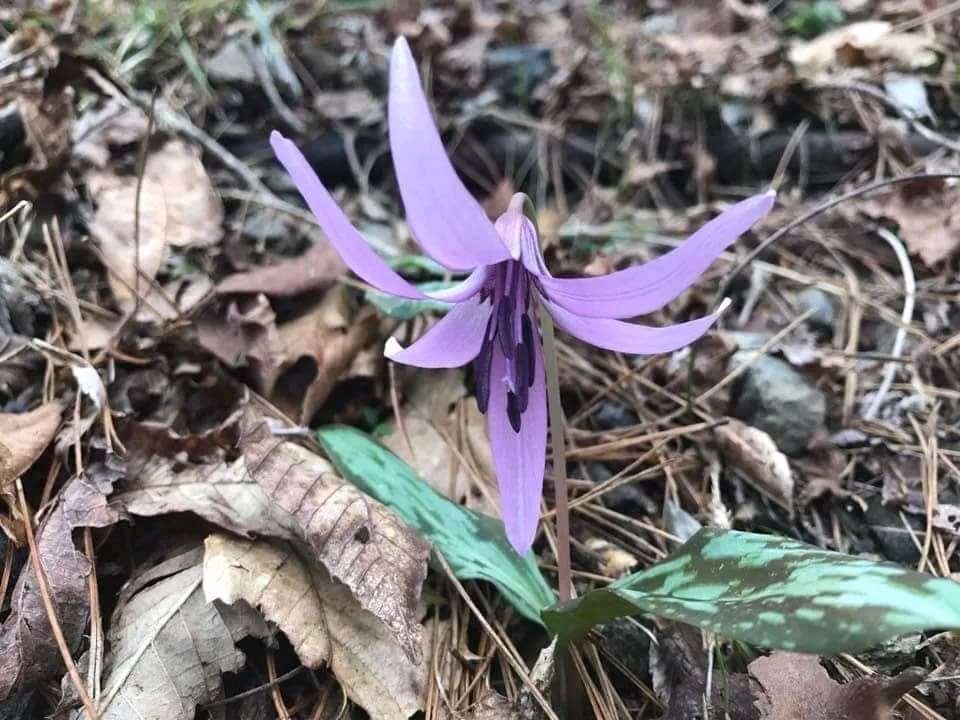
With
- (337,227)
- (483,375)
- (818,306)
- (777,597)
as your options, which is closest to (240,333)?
(483,375)

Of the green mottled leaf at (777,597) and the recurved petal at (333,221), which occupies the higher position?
the recurved petal at (333,221)

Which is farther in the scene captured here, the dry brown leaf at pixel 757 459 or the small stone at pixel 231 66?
the small stone at pixel 231 66

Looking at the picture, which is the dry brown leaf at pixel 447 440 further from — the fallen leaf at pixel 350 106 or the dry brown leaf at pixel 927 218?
the dry brown leaf at pixel 927 218

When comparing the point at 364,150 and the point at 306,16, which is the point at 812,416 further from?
the point at 306,16

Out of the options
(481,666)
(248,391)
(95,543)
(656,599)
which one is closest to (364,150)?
(248,391)

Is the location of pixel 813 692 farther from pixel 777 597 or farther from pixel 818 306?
pixel 818 306

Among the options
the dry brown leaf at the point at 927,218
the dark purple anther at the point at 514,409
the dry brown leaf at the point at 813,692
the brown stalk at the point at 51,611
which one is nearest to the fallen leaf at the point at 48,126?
the brown stalk at the point at 51,611
